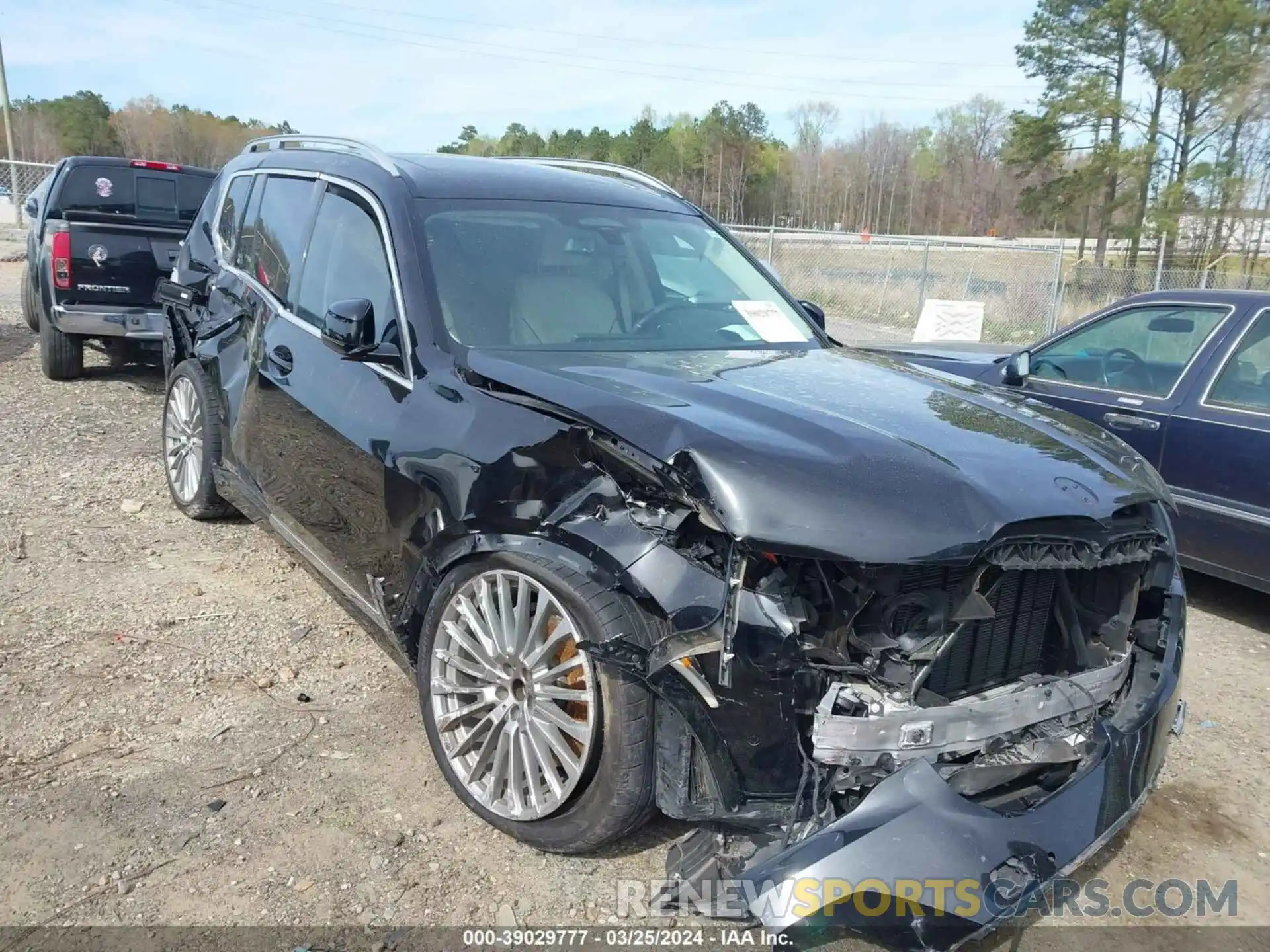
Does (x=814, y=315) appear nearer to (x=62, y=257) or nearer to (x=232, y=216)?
(x=232, y=216)

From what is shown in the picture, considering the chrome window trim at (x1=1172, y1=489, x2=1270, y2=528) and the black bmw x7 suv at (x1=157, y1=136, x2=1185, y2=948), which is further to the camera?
the chrome window trim at (x1=1172, y1=489, x2=1270, y2=528)

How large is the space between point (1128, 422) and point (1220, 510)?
26.6 inches

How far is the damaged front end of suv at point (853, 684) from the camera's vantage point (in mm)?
2168

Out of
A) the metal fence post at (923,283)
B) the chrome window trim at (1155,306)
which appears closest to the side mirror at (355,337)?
the chrome window trim at (1155,306)

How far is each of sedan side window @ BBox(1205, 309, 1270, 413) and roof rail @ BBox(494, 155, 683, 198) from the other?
2.84 m

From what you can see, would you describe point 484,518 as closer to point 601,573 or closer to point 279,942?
point 601,573

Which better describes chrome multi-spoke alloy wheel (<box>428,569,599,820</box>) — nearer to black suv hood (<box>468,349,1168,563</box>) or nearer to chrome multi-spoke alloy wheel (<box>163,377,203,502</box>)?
black suv hood (<box>468,349,1168,563</box>)

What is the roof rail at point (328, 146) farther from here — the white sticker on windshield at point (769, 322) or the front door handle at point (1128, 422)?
the front door handle at point (1128, 422)

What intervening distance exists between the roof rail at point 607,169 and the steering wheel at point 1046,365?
8.44 ft

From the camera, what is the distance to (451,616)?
296cm

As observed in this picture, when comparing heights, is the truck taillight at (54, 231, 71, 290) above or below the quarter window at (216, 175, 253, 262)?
below

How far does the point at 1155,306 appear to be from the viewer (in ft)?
17.8

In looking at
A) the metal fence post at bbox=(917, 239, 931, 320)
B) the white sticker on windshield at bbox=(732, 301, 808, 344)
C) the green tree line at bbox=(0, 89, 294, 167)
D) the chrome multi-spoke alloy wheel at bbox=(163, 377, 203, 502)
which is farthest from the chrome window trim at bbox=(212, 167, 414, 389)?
the green tree line at bbox=(0, 89, 294, 167)

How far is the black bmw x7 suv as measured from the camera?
229 centimetres
